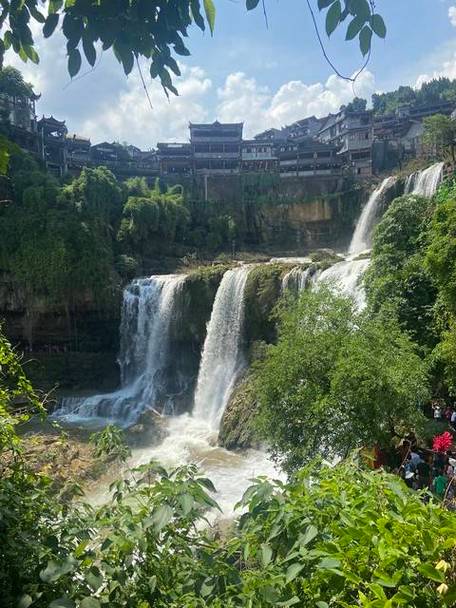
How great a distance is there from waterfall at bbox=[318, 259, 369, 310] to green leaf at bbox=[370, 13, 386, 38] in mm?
14542

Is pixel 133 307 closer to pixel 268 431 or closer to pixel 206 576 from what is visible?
pixel 268 431

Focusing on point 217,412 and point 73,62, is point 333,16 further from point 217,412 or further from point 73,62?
point 217,412

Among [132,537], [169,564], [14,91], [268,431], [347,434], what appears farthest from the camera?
[14,91]

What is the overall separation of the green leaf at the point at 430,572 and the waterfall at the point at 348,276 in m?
15.0

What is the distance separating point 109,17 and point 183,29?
32 centimetres

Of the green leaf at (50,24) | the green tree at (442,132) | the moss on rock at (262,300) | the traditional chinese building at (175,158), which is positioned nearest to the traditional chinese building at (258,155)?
the traditional chinese building at (175,158)

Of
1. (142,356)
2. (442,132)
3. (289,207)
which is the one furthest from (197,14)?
(289,207)

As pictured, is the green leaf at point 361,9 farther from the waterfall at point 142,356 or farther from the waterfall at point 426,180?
the waterfall at point 426,180

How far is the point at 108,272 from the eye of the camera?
24.9 metres

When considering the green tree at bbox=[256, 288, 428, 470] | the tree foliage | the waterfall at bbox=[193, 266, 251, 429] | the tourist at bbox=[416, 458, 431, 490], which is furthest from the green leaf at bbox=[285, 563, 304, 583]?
the tree foliage

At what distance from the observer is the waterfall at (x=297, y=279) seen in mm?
18656

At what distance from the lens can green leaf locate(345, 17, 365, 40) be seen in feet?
6.01

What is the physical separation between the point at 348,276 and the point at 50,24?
16.3 m

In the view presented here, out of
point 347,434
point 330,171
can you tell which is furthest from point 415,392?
point 330,171
